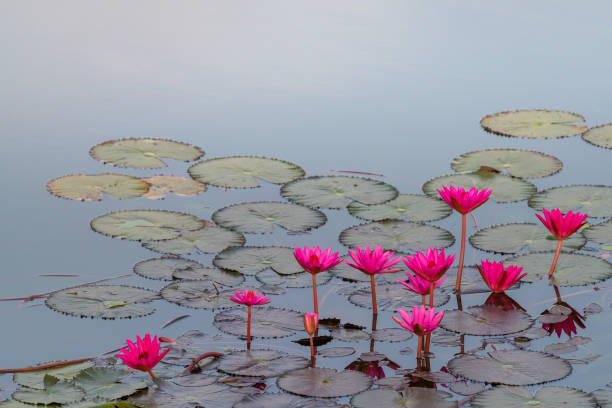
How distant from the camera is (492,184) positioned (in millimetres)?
4285

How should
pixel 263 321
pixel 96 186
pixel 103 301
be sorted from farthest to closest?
pixel 96 186
pixel 103 301
pixel 263 321

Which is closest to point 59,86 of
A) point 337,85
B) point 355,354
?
point 337,85

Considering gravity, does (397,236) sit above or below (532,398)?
above

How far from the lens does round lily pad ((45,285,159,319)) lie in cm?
296

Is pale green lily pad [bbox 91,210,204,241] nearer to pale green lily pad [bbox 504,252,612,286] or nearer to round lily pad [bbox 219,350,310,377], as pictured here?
round lily pad [bbox 219,350,310,377]

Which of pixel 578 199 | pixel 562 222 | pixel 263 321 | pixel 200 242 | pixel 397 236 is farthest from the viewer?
pixel 578 199

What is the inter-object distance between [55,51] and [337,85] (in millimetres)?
2196

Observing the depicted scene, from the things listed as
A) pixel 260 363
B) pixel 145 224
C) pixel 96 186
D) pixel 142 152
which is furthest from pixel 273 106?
pixel 260 363

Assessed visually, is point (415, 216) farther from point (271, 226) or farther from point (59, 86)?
point (59, 86)

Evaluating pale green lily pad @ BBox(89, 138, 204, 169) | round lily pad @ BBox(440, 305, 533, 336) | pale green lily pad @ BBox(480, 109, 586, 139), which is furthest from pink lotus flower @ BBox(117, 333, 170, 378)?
pale green lily pad @ BBox(480, 109, 586, 139)

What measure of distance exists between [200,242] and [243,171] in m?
0.89

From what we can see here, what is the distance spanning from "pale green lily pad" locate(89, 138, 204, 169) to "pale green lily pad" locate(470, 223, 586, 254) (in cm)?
168

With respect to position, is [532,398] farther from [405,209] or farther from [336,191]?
[336,191]

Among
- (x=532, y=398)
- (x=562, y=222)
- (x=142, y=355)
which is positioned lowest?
(x=532, y=398)
